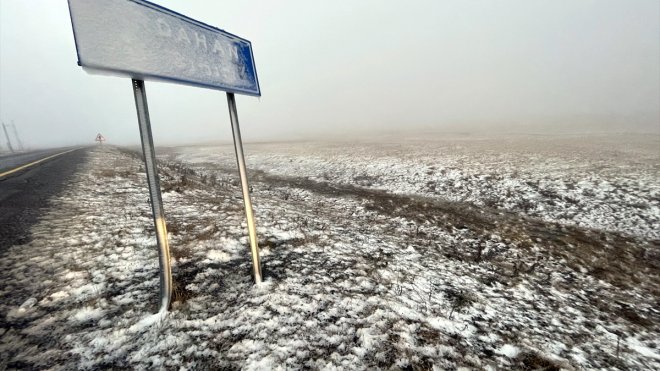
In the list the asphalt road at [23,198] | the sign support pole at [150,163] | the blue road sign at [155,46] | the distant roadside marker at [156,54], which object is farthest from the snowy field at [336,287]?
the blue road sign at [155,46]

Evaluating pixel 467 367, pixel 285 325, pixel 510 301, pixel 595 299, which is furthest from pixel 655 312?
pixel 285 325

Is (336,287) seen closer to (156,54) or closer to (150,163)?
(150,163)

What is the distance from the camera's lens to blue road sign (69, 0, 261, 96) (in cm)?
212

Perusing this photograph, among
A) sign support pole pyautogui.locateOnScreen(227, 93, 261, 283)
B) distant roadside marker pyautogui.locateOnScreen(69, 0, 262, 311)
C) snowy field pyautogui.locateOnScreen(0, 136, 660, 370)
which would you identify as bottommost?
snowy field pyautogui.locateOnScreen(0, 136, 660, 370)

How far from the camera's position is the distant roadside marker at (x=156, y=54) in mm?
2146

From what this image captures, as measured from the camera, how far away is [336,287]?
4723 mm

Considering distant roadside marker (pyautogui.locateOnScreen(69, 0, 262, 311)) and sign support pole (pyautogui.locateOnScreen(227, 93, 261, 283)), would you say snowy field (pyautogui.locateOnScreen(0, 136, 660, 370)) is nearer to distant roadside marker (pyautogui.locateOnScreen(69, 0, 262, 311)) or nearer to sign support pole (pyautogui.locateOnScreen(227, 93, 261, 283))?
distant roadside marker (pyautogui.locateOnScreen(69, 0, 262, 311))

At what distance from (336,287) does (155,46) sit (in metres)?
4.08

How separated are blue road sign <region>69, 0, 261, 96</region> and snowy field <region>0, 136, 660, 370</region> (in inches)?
117

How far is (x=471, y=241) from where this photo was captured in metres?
7.85

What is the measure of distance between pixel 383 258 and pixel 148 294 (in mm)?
4300

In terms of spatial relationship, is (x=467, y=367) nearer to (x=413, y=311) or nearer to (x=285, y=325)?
(x=413, y=311)

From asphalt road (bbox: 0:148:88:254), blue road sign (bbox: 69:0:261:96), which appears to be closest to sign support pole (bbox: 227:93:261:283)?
blue road sign (bbox: 69:0:261:96)

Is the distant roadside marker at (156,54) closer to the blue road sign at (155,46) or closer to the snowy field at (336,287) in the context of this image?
the blue road sign at (155,46)
